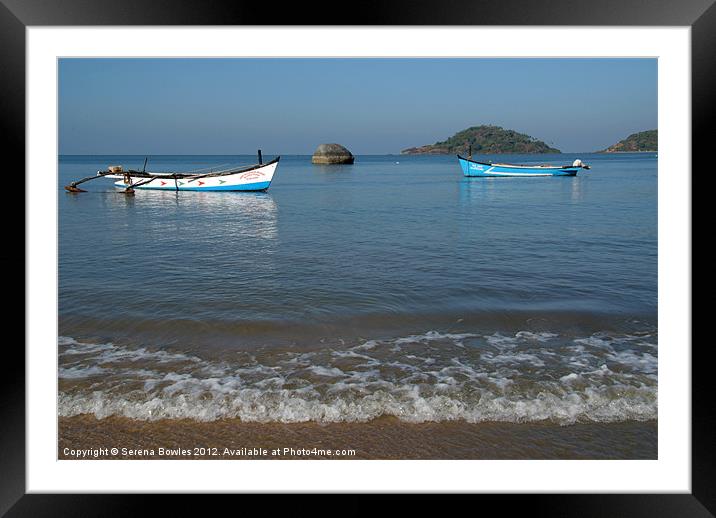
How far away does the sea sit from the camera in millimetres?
3234

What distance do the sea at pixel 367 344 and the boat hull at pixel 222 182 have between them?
38.4 feet

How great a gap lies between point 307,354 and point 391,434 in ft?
4.95

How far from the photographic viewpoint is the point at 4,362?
80.7 inches

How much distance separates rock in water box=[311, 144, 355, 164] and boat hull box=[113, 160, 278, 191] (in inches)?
1342

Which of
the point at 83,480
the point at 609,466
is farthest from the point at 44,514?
the point at 609,466

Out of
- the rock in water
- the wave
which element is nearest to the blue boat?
the rock in water

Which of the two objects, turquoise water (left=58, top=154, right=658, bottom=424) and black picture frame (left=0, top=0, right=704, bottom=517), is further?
turquoise water (left=58, top=154, right=658, bottom=424)

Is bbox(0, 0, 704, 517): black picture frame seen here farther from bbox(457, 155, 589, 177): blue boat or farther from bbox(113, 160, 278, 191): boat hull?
bbox(457, 155, 589, 177): blue boat

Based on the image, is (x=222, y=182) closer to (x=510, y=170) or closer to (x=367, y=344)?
(x=510, y=170)

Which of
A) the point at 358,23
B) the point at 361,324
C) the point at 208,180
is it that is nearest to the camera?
the point at 358,23

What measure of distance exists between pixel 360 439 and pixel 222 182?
2104cm

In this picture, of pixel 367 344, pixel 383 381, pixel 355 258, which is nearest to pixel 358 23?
pixel 383 381

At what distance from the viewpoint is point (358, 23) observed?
1982 millimetres

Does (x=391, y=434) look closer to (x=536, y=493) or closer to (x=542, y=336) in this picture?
(x=536, y=493)
